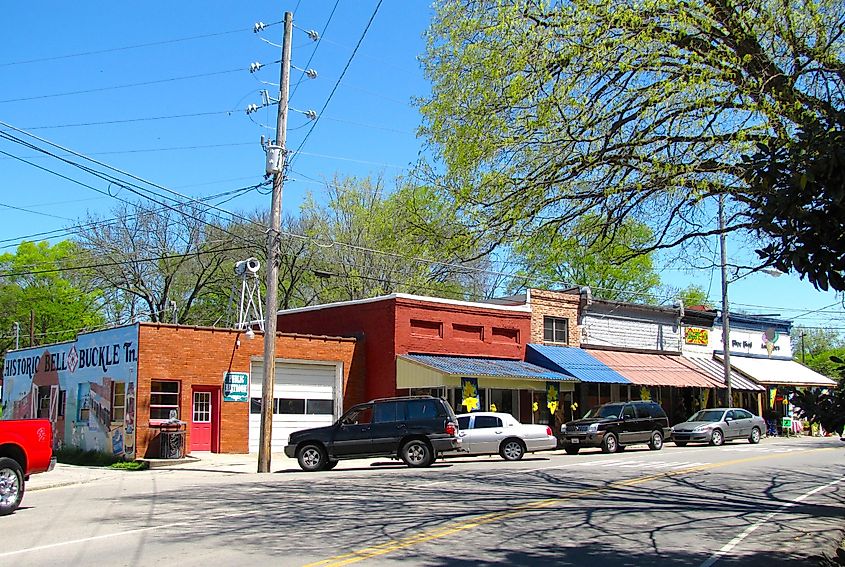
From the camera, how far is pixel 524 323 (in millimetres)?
35938

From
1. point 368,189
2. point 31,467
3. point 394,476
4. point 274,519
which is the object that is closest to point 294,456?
point 394,476

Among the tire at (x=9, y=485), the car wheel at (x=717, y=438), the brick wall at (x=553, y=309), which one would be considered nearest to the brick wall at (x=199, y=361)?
the brick wall at (x=553, y=309)

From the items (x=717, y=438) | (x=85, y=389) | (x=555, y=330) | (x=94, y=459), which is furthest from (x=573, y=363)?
(x=85, y=389)

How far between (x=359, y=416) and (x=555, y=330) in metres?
16.1

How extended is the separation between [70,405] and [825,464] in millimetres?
25288

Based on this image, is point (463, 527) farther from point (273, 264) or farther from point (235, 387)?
point (235, 387)

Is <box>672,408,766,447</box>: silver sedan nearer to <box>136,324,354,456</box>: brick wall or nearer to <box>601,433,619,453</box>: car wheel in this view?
<box>601,433,619,453</box>: car wheel

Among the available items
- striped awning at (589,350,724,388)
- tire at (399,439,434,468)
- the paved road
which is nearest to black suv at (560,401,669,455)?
striped awning at (589,350,724,388)

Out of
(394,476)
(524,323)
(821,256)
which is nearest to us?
(821,256)

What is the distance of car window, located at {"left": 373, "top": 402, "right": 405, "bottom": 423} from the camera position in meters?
23.3

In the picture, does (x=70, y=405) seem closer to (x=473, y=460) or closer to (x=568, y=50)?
(x=473, y=460)

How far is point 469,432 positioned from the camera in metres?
26.6

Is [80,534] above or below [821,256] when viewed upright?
below

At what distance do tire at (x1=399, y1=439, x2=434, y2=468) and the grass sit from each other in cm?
803
